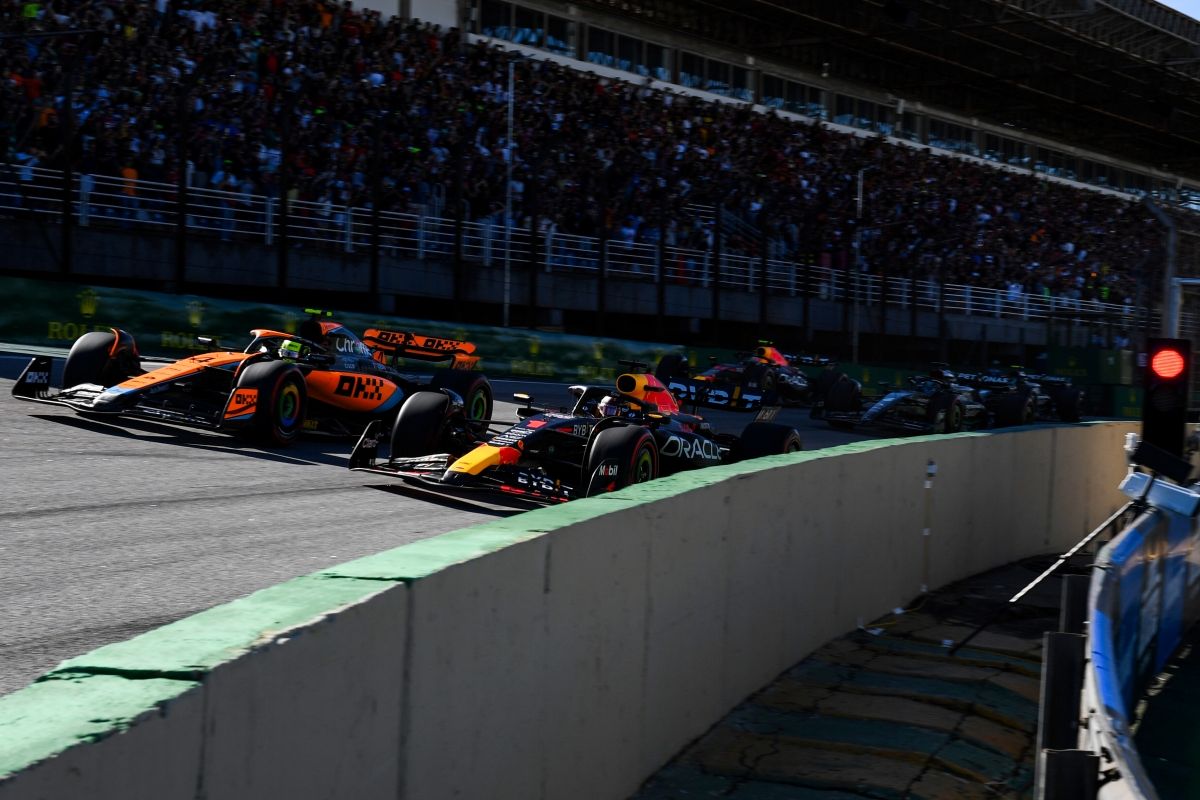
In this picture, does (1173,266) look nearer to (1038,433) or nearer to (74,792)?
(1038,433)

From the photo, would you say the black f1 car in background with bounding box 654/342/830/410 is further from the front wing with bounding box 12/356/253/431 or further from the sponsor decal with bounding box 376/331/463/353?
the front wing with bounding box 12/356/253/431

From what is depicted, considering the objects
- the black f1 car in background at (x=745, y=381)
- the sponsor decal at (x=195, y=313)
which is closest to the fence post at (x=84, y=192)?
the sponsor decal at (x=195, y=313)

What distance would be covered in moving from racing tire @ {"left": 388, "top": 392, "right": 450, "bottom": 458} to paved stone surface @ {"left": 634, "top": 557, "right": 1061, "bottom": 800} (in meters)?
3.35

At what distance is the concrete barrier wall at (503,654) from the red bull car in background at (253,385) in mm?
3961

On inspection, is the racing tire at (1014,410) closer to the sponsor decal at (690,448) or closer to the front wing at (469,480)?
the sponsor decal at (690,448)

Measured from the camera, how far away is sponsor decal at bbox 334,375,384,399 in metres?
11.3

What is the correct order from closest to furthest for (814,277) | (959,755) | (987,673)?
(959,755) → (987,673) → (814,277)

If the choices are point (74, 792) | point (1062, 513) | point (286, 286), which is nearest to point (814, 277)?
point (286, 286)

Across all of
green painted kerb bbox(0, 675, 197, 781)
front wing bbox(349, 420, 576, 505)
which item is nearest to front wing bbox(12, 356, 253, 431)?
front wing bbox(349, 420, 576, 505)

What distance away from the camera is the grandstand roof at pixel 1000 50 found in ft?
118

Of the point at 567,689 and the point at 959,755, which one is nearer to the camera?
the point at 567,689

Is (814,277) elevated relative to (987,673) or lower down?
elevated

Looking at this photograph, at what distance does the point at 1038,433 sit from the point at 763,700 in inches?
204

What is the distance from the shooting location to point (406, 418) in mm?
9445
